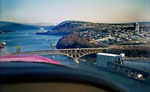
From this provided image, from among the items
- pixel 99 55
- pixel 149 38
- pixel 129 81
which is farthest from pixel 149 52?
pixel 99 55

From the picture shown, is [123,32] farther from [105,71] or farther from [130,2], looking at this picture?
[105,71]

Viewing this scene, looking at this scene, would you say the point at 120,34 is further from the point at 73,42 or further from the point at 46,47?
the point at 46,47

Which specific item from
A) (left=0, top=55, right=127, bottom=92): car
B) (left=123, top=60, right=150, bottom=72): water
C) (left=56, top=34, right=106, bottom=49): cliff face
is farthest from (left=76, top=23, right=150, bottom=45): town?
(left=0, top=55, right=127, bottom=92): car

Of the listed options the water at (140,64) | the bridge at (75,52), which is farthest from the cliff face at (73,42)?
the water at (140,64)

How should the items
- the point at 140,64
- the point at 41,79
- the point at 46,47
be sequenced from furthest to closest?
the point at 140,64
the point at 46,47
the point at 41,79

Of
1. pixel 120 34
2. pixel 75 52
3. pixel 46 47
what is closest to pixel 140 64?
pixel 120 34

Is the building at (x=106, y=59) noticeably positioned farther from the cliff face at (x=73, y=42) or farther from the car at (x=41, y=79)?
the car at (x=41, y=79)
